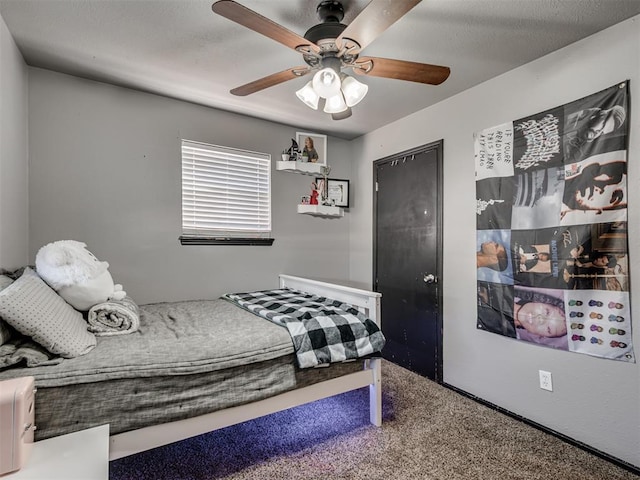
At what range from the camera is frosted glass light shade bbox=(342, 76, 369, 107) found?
167 cm

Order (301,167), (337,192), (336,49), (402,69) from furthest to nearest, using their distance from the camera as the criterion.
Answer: (337,192)
(301,167)
(402,69)
(336,49)

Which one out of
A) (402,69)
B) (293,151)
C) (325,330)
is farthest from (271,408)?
(293,151)

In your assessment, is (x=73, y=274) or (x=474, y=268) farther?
(x=474, y=268)

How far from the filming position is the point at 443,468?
66.0 inches

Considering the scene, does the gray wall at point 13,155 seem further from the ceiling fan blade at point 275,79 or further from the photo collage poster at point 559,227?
the photo collage poster at point 559,227

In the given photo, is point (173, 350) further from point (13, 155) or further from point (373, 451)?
point (13, 155)

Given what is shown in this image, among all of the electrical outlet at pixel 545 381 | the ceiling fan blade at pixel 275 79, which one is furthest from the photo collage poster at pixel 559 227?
the ceiling fan blade at pixel 275 79

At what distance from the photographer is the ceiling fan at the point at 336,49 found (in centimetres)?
124

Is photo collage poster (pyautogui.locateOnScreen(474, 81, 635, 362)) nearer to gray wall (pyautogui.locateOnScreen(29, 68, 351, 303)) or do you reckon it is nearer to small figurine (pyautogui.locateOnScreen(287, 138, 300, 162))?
small figurine (pyautogui.locateOnScreen(287, 138, 300, 162))

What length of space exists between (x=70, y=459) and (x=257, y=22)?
1659mm

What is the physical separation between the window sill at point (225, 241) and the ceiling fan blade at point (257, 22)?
1.81 meters

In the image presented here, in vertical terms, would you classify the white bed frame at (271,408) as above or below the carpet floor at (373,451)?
above

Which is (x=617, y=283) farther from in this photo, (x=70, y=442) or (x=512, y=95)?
(x=70, y=442)

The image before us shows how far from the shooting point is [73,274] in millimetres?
1648
